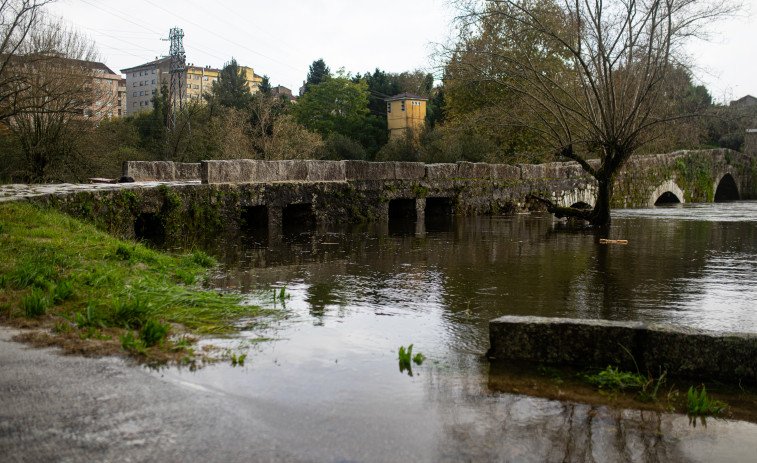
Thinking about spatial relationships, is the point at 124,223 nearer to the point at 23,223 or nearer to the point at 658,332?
the point at 23,223

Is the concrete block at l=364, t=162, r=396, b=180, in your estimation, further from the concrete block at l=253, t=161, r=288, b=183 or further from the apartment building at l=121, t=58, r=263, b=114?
the apartment building at l=121, t=58, r=263, b=114

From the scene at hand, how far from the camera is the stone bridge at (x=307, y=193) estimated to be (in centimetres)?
972

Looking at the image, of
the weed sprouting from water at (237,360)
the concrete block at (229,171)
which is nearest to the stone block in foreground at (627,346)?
the weed sprouting from water at (237,360)

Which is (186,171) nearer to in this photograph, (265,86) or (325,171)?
(325,171)

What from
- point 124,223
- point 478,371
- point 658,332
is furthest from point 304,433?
point 124,223

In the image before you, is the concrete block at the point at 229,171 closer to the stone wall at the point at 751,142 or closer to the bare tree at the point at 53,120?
the bare tree at the point at 53,120

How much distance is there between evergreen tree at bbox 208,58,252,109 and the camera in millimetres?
57500

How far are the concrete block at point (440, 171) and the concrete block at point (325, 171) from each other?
2774mm

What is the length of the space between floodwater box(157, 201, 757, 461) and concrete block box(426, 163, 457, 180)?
221 inches

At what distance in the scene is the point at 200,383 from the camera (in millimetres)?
2938

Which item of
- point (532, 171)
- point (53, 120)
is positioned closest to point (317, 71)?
point (53, 120)

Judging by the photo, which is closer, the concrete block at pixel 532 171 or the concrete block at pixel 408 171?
the concrete block at pixel 408 171

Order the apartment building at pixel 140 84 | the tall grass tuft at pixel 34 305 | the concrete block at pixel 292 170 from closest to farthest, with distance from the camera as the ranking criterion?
1. the tall grass tuft at pixel 34 305
2. the concrete block at pixel 292 170
3. the apartment building at pixel 140 84

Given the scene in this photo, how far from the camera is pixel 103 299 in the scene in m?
4.20
